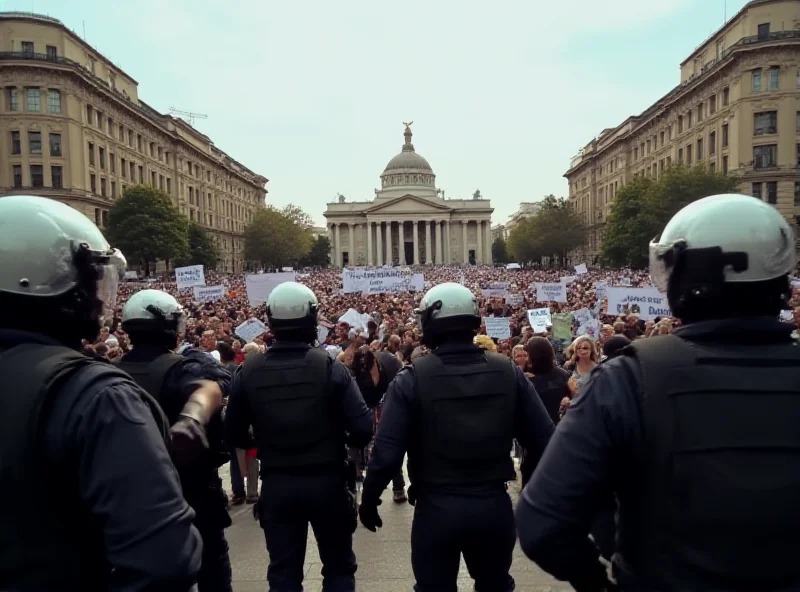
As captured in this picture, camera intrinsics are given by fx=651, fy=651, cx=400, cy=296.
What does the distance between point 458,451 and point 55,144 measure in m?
54.3

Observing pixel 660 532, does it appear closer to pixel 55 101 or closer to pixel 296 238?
pixel 55 101

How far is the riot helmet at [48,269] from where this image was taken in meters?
1.73

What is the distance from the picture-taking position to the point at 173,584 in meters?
1.53

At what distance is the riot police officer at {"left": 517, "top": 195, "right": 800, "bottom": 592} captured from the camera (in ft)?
5.27

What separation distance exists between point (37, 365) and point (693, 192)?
159 feet

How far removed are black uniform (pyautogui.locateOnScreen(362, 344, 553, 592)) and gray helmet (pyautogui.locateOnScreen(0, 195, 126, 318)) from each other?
1994mm

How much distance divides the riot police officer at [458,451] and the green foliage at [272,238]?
3146 inches

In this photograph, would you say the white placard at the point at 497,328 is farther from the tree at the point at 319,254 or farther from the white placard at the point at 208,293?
the tree at the point at 319,254

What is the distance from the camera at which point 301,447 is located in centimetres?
389

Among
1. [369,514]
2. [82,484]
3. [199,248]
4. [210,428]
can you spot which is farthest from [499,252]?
[82,484]

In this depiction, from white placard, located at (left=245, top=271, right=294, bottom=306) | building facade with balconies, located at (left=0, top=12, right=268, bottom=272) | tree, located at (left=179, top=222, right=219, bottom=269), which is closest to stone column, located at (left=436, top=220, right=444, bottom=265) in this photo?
tree, located at (left=179, top=222, right=219, bottom=269)

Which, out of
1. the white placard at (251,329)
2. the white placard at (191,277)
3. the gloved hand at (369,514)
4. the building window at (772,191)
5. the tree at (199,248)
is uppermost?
the building window at (772,191)

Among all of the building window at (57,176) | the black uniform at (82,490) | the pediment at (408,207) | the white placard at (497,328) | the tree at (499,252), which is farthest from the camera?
the tree at (499,252)

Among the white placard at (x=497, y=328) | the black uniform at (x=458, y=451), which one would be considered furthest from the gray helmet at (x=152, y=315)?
the white placard at (x=497, y=328)
